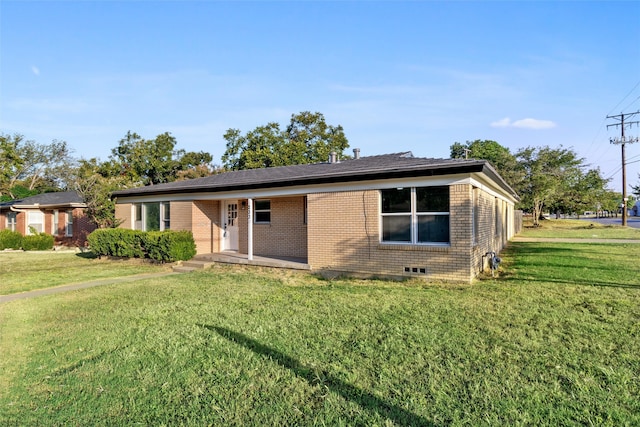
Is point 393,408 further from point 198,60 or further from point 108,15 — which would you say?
point 198,60

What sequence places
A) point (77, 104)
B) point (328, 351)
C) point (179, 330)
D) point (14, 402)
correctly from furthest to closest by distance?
point (77, 104) → point (179, 330) → point (328, 351) → point (14, 402)

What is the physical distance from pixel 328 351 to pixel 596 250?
1495 cm

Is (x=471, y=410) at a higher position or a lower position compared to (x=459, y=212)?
lower

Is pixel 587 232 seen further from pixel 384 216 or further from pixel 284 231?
pixel 284 231

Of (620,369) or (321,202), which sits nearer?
(620,369)

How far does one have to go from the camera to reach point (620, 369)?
145 inches

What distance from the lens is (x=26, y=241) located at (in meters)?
20.2

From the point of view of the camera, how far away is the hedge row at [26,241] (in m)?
20.2

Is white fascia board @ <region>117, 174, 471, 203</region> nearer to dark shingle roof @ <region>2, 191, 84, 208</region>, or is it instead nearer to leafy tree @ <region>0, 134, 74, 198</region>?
dark shingle roof @ <region>2, 191, 84, 208</region>

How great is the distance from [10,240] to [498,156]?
44558mm

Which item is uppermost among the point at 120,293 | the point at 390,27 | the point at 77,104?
the point at 390,27

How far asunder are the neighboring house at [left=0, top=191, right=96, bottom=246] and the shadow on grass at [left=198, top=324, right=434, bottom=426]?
787 inches

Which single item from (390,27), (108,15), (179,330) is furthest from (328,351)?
(108,15)

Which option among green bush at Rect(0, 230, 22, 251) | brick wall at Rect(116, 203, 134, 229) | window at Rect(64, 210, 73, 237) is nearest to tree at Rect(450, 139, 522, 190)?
brick wall at Rect(116, 203, 134, 229)
